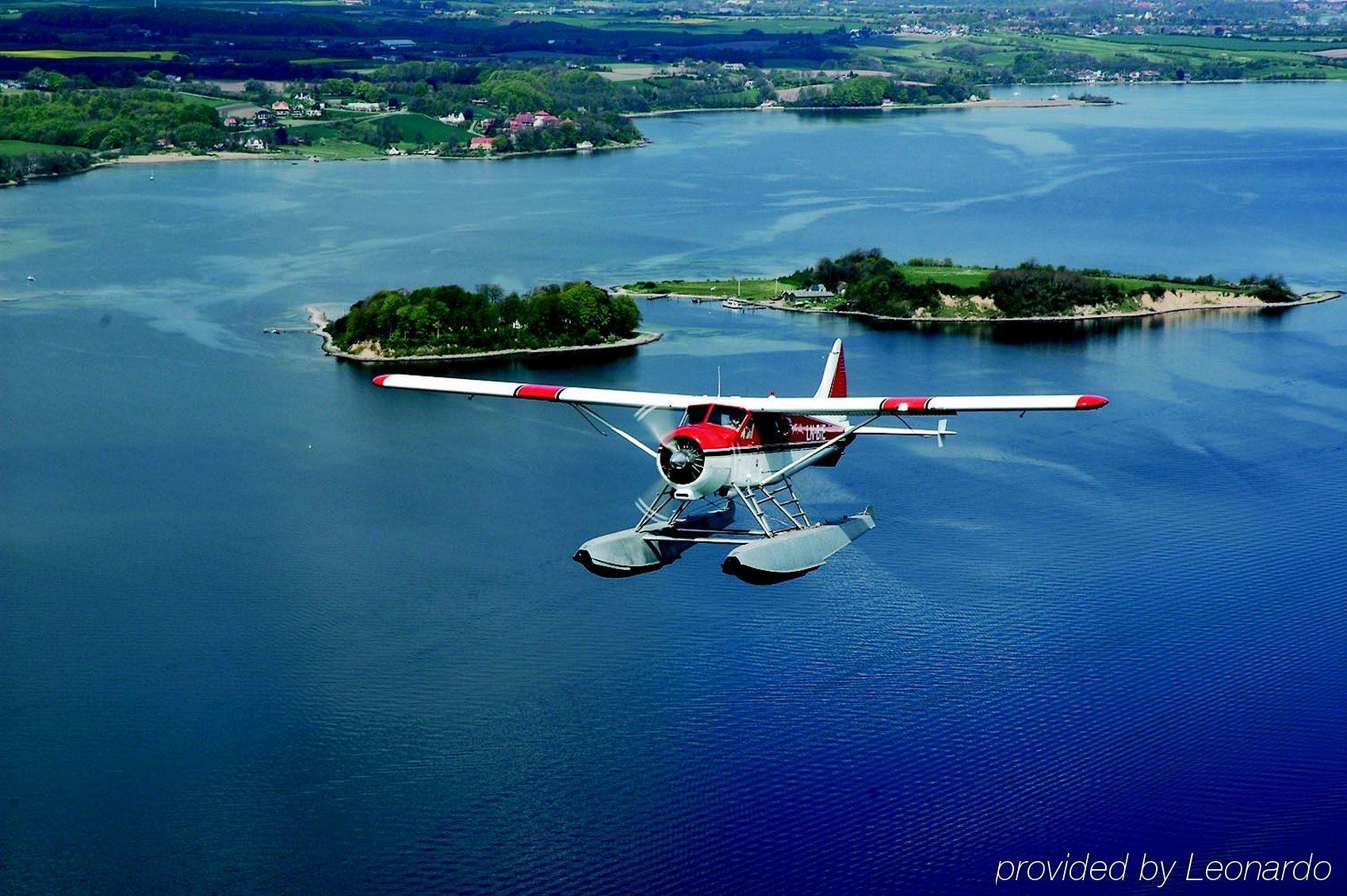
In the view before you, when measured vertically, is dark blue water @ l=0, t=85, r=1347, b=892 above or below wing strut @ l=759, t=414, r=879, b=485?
below

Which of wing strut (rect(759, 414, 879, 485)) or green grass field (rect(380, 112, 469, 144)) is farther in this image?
green grass field (rect(380, 112, 469, 144))

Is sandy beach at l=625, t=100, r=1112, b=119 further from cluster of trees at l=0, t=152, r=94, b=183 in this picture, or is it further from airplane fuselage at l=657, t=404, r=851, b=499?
airplane fuselage at l=657, t=404, r=851, b=499

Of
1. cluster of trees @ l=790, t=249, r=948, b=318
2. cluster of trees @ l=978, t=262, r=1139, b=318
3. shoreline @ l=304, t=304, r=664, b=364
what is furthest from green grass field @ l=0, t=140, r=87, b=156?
cluster of trees @ l=978, t=262, r=1139, b=318

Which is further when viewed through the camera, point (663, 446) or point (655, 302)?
point (655, 302)

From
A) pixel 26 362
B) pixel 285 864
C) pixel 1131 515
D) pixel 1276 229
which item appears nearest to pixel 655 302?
pixel 26 362

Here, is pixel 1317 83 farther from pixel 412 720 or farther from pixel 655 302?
pixel 412 720

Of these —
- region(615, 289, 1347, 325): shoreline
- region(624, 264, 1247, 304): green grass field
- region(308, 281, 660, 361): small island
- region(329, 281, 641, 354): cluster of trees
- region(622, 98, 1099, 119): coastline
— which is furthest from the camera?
region(622, 98, 1099, 119): coastline

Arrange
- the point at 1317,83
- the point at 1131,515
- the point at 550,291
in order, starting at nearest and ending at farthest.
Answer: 1. the point at 1131,515
2. the point at 550,291
3. the point at 1317,83
